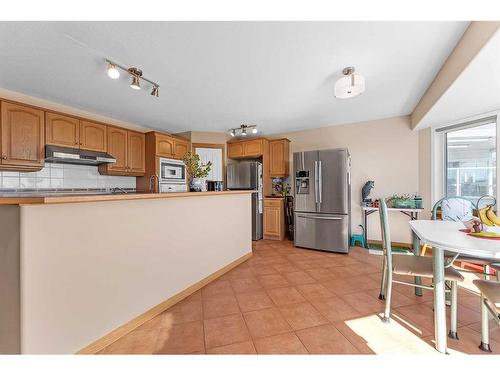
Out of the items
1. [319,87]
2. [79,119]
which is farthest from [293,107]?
[79,119]

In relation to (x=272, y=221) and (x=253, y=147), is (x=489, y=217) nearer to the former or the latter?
(x=272, y=221)

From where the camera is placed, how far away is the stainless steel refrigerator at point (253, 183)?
172 inches

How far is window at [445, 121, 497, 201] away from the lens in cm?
262

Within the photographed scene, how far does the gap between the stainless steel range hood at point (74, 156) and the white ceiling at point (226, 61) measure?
0.73 m

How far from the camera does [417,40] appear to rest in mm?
1694

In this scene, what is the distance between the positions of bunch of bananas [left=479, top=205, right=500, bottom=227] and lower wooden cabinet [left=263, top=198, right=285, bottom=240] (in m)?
2.97

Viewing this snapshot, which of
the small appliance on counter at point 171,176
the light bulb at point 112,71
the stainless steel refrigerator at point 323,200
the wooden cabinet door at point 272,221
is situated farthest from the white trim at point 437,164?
the small appliance on counter at point 171,176

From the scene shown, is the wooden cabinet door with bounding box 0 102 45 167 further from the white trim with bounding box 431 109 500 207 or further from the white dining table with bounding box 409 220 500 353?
the white trim with bounding box 431 109 500 207

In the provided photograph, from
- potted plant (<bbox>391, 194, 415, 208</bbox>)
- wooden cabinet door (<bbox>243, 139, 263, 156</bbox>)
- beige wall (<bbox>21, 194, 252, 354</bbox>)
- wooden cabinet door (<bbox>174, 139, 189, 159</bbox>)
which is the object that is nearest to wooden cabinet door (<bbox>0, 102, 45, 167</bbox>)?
wooden cabinet door (<bbox>174, 139, 189, 159</bbox>)

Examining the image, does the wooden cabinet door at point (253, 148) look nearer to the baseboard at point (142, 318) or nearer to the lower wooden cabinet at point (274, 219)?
the lower wooden cabinet at point (274, 219)

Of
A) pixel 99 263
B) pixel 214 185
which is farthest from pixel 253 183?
pixel 99 263

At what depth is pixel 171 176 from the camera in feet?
13.5

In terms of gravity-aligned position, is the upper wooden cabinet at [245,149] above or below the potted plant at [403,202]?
above
